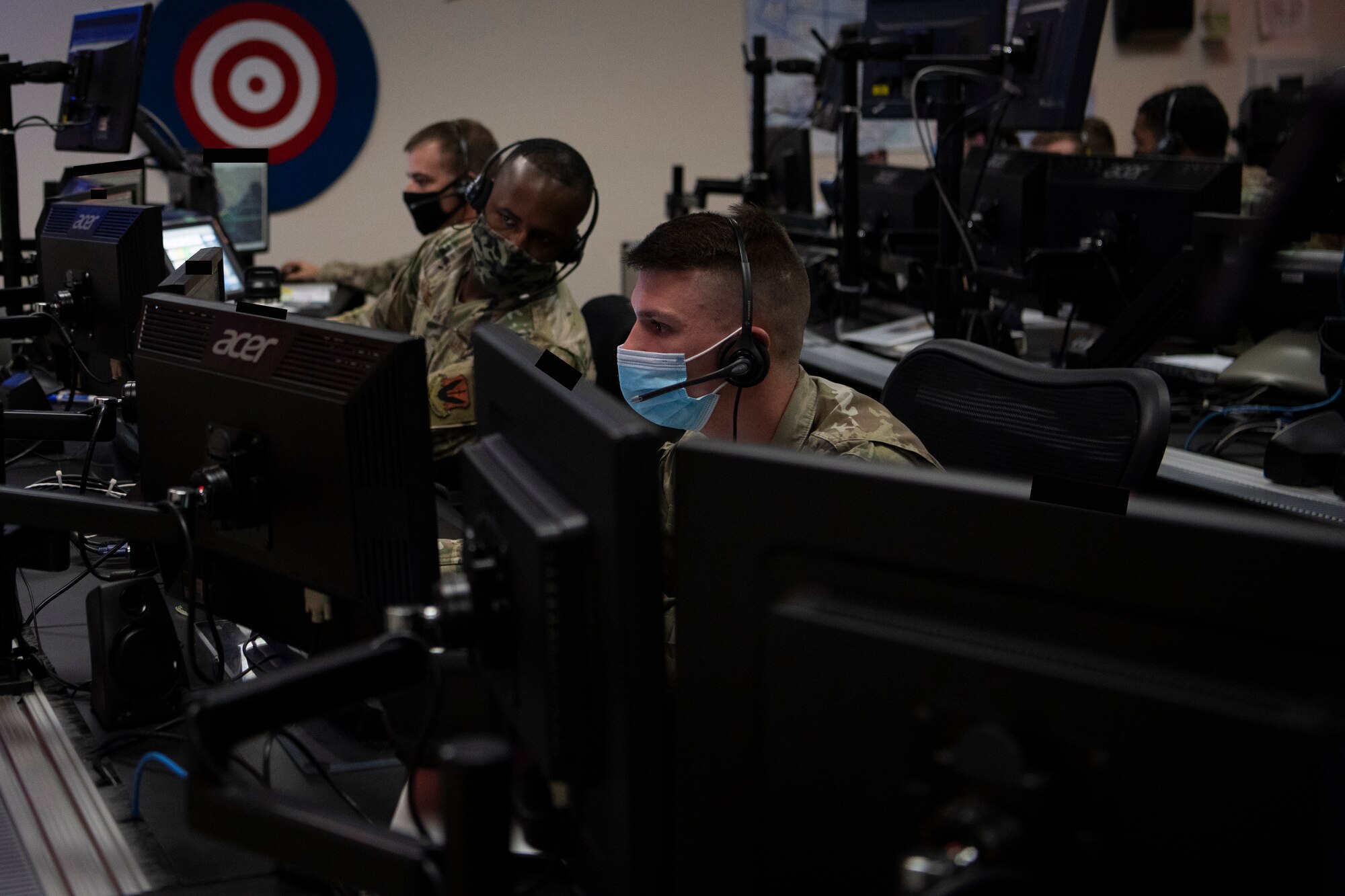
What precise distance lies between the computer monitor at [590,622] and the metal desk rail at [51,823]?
1.55 ft

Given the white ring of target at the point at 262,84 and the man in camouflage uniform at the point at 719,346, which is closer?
the man in camouflage uniform at the point at 719,346

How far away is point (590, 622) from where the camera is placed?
0.67 metres

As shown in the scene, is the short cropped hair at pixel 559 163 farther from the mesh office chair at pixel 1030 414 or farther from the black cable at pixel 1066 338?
the black cable at pixel 1066 338

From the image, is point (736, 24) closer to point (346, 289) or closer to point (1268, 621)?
point (346, 289)

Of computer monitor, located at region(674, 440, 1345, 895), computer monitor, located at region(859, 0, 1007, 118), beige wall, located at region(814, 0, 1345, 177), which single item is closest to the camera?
computer monitor, located at region(674, 440, 1345, 895)

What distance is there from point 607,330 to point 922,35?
130 cm

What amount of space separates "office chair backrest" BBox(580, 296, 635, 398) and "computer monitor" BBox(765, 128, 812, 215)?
5.49 feet

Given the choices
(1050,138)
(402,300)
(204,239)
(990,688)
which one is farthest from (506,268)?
(1050,138)

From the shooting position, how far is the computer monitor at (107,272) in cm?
186

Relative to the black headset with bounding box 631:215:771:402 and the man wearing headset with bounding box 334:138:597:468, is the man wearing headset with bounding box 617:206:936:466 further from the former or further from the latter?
the man wearing headset with bounding box 334:138:597:468

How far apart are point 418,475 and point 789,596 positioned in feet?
1.74

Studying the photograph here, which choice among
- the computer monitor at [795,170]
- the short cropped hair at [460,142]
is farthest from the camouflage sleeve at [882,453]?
the computer monitor at [795,170]

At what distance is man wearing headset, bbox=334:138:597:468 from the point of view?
254 centimetres

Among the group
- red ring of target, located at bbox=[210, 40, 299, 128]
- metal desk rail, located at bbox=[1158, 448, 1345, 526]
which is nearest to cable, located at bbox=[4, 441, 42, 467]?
metal desk rail, located at bbox=[1158, 448, 1345, 526]
